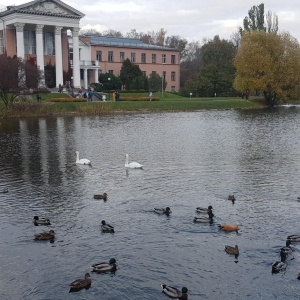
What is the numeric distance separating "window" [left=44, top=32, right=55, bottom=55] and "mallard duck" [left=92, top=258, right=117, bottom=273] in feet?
250

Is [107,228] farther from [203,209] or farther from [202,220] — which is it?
[203,209]

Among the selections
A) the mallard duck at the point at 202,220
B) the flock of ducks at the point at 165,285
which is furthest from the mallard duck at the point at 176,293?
the mallard duck at the point at 202,220

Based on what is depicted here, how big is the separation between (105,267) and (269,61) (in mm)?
65517

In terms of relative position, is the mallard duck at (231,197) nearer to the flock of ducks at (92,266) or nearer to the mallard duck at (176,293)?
the flock of ducks at (92,266)

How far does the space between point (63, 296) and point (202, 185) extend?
35.8ft

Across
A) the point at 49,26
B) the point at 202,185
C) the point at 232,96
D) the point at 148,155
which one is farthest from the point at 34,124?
the point at 232,96

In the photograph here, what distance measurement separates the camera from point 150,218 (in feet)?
53.2

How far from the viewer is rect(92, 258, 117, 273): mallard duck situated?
12086 millimetres

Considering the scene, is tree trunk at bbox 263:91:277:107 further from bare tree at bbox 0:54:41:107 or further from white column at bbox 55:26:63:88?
bare tree at bbox 0:54:41:107

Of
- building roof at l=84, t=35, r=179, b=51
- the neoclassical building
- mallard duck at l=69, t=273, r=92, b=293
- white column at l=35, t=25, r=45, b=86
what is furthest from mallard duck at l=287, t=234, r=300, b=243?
building roof at l=84, t=35, r=179, b=51

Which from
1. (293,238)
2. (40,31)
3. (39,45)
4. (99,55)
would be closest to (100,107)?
(39,45)

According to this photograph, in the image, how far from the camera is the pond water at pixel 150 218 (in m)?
11.6

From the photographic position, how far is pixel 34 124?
4781 centimetres

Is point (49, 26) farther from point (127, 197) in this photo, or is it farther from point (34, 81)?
point (127, 197)
